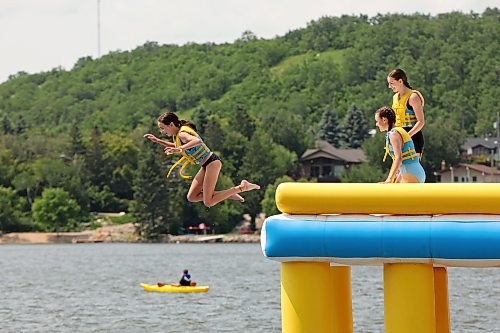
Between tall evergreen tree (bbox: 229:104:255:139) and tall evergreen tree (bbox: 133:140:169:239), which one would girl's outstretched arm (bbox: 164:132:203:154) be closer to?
tall evergreen tree (bbox: 133:140:169:239)

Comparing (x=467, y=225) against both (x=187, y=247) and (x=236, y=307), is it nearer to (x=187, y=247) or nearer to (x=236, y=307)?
(x=236, y=307)

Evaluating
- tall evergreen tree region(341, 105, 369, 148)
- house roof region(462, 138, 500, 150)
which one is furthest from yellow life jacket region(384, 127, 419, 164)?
tall evergreen tree region(341, 105, 369, 148)

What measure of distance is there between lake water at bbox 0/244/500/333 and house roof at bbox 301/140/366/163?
1735 inches

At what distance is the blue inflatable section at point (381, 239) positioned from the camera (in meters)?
13.9

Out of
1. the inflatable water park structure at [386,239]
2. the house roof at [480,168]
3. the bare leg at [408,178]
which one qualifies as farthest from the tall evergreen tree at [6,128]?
the inflatable water park structure at [386,239]

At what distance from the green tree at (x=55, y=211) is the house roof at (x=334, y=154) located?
2984 centimetres

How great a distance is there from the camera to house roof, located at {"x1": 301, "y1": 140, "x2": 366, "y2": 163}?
140625mm

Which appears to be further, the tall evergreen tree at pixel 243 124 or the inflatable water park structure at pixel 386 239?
the tall evergreen tree at pixel 243 124

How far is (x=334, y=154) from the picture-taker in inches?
5586

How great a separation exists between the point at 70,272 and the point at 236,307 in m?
31.0

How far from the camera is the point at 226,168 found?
128 m

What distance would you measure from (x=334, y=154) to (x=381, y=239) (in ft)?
420

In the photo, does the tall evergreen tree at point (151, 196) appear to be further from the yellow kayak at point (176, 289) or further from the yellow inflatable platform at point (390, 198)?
the yellow inflatable platform at point (390, 198)

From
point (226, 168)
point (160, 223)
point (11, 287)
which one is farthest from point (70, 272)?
point (226, 168)
